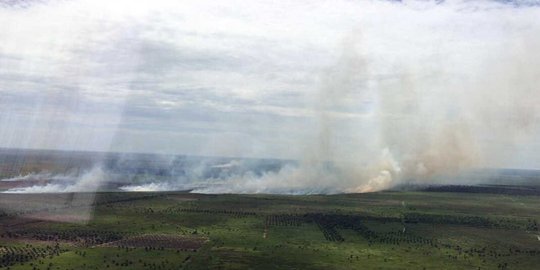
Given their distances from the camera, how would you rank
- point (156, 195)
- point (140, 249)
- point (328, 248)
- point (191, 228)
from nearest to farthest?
1. point (140, 249)
2. point (328, 248)
3. point (191, 228)
4. point (156, 195)

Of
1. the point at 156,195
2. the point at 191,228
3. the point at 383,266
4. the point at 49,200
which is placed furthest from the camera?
the point at 156,195

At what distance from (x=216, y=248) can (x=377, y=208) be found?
93009 mm

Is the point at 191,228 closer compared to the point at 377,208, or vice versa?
the point at 191,228

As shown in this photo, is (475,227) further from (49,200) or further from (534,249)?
(49,200)

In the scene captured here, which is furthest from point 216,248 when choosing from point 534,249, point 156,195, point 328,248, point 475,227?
point 156,195

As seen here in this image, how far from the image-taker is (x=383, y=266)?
9219 centimetres

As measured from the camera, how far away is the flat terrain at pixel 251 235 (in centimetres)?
9275

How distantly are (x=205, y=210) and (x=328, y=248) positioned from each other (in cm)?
6335

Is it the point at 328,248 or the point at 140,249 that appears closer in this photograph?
the point at 140,249

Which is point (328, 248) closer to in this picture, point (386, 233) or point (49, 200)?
point (386, 233)

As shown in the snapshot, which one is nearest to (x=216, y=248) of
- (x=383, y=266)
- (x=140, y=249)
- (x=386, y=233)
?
(x=140, y=249)

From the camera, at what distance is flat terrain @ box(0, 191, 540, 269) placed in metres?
92.8

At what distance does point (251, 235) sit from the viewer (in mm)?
118312

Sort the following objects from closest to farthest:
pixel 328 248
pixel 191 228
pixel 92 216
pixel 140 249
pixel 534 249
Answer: pixel 140 249
pixel 328 248
pixel 534 249
pixel 191 228
pixel 92 216
